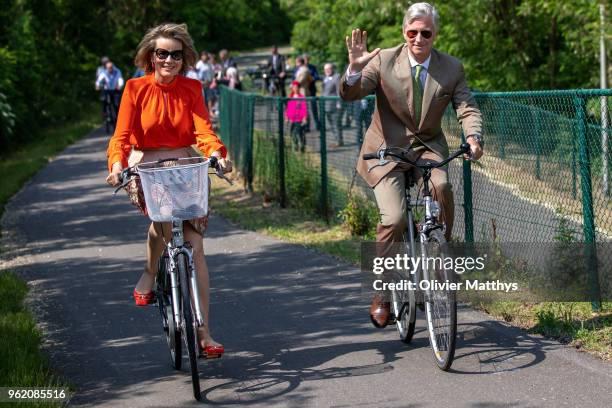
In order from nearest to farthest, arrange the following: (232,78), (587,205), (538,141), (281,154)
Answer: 1. (587,205)
2. (538,141)
3. (281,154)
4. (232,78)

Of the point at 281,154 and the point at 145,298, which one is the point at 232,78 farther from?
Result: the point at 145,298

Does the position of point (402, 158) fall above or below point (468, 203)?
above

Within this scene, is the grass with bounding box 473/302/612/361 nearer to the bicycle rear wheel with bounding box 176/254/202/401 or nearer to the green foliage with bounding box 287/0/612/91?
the bicycle rear wheel with bounding box 176/254/202/401

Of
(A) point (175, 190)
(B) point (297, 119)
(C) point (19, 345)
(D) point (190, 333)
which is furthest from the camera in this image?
(B) point (297, 119)

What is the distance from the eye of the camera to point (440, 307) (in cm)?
641

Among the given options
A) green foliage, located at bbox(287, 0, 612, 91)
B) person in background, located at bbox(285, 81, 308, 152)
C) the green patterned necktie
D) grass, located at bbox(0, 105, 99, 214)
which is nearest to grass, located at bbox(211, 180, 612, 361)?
person in background, located at bbox(285, 81, 308, 152)

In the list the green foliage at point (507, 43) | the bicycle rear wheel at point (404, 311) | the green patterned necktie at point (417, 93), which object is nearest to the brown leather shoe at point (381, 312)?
the bicycle rear wheel at point (404, 311)

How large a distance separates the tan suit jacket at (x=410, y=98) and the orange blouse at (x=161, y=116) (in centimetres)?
88

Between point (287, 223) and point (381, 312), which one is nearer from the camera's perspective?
point (381, 312)

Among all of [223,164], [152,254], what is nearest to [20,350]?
[152,254]

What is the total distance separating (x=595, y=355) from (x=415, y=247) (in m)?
1.23

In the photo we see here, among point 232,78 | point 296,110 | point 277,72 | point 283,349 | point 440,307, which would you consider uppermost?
point 277,72

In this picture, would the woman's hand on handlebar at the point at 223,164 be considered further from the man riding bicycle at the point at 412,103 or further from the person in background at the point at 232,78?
the person in background at the point at 232,78

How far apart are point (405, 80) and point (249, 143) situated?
984cm
